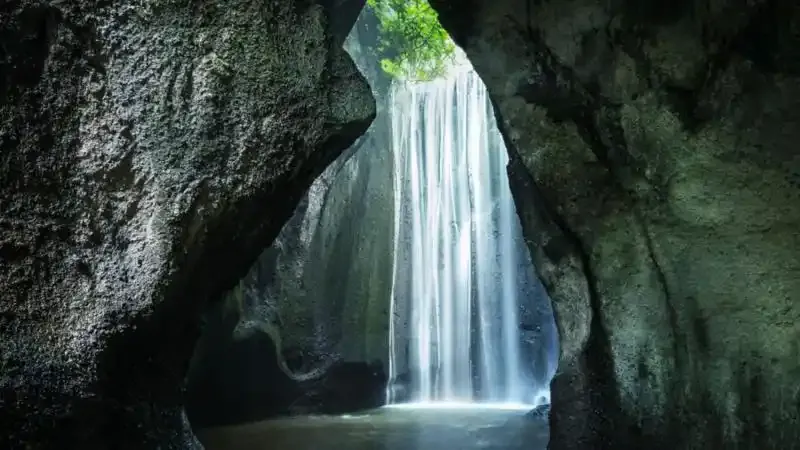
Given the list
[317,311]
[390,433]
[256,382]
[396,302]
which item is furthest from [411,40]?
[390,433]

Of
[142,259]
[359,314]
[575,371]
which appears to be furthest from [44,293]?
[359,314]

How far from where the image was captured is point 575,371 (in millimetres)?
5941

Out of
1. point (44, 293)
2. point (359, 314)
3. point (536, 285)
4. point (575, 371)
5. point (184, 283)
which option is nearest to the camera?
point (44, 293)

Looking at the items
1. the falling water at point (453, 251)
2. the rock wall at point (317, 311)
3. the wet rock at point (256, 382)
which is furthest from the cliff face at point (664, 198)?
the falling water at point (453, 251)

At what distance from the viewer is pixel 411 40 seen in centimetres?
1416

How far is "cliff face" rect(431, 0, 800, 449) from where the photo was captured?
445 centimetres

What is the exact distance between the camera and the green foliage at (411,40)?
13.9 meters

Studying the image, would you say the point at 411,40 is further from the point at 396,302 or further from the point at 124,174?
the point at 124,174

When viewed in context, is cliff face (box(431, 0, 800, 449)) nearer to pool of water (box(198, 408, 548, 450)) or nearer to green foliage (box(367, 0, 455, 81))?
pool of water (box(198, 408, 548, 450))

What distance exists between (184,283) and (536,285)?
9743 mm

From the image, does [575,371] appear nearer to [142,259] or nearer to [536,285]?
[142,259]

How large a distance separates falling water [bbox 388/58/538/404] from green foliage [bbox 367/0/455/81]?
0.46m

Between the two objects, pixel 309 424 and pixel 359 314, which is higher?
pixel 359 314

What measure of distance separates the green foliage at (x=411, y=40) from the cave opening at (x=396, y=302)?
2.1 inches
